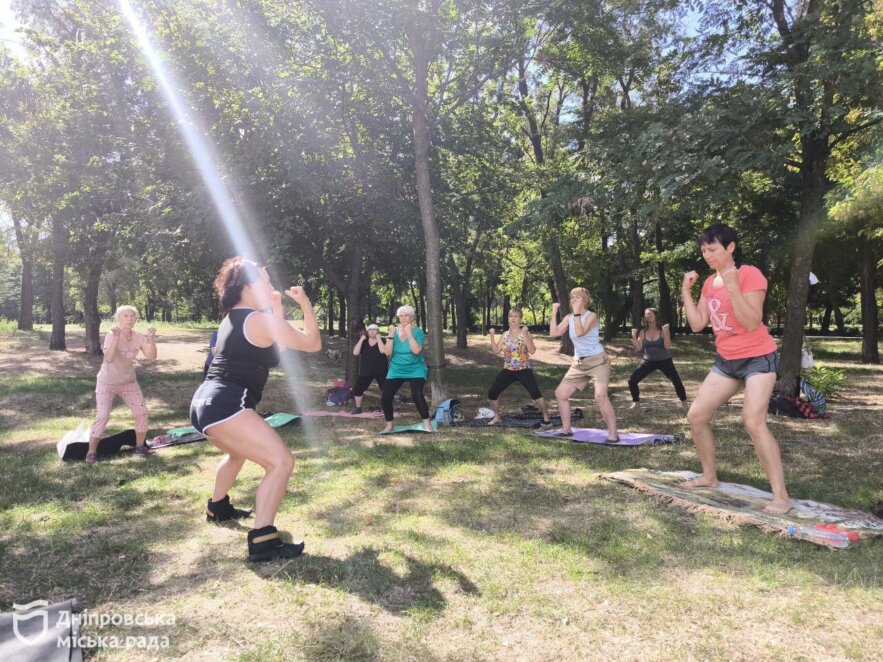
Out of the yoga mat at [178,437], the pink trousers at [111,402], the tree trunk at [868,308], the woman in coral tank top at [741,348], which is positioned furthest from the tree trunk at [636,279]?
the pink trousers at [111,402]

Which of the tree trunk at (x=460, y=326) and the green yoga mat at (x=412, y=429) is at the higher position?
the tree trunk at (x=460, y=326)

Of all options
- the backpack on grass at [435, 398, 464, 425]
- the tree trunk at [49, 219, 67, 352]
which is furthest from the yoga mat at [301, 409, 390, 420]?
the tree trunk at [49, 219, 67, 352]

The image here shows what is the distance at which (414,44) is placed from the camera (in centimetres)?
989

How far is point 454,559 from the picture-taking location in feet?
12.6

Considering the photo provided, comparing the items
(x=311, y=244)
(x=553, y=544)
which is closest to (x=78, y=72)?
(x=311, y=244)

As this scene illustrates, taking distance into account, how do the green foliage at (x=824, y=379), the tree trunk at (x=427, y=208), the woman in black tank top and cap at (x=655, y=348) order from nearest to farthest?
the tree trunk at (x=427, y=208), the woman in black tank top and cap at (x=655, y=348), the green foliage at (x=824, y=379)

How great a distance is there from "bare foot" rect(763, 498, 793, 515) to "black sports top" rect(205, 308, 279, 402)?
396cm

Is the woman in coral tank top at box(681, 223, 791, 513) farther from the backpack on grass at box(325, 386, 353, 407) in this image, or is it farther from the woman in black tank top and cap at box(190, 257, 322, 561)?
the backpack on grass at box(325, 386, 353, 407)

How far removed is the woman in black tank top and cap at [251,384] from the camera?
12.6ft

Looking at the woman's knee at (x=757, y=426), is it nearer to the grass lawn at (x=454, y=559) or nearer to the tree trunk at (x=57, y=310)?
the grass lawn at (x=454, y=559)

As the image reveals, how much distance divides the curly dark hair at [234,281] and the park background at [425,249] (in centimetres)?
178

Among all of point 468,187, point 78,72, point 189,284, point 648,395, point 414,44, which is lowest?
point 648,395

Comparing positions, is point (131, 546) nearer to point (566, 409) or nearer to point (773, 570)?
point (773, 570)

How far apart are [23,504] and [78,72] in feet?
35.8
